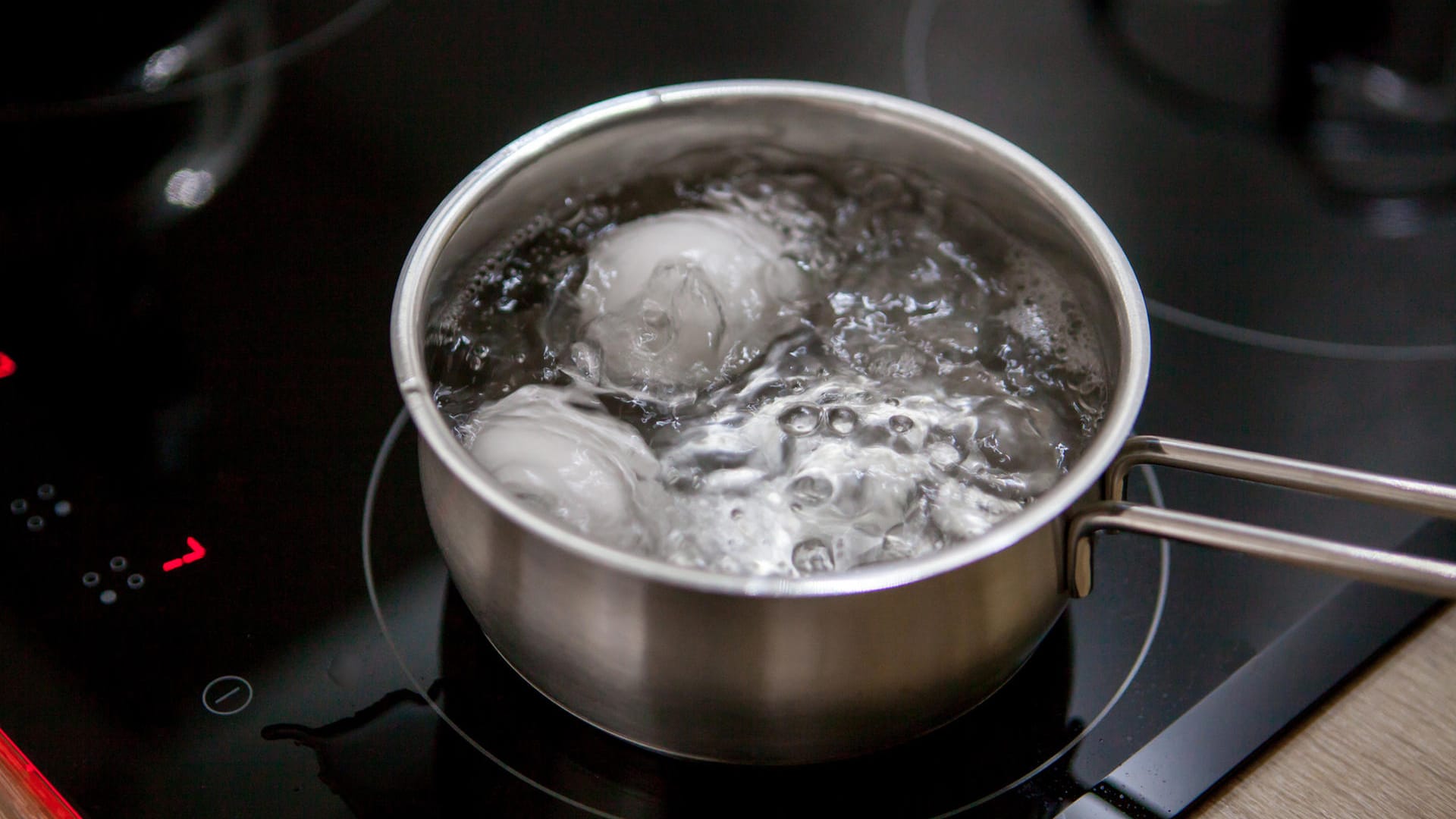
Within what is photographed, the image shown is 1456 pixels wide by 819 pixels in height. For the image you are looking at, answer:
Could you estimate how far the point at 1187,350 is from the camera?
0.76m

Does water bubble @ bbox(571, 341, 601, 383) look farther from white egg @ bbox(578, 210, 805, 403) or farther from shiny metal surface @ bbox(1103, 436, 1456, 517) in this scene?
shiny metal surface @ bbox(1103, 436, 1456, 517)

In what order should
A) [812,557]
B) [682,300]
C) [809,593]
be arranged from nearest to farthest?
[809,593] → [812,557] → [682,300]

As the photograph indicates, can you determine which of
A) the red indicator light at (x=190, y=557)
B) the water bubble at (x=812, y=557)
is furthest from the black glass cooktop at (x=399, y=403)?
the water bubble at (x=812, y=557)

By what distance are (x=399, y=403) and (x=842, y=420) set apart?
28 cm

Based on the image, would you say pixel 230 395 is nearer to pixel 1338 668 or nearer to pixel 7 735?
pixel 7 735

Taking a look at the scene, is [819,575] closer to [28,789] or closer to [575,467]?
[575,467]

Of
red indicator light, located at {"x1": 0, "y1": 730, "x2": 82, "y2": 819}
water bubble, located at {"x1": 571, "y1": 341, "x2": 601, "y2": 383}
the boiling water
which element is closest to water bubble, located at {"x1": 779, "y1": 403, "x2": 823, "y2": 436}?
the boiling water

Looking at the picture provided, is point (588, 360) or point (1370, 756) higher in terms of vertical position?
point (588, 360)

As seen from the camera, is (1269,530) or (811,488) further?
(811,488)

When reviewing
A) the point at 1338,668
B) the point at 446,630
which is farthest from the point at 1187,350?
the point at 446,630

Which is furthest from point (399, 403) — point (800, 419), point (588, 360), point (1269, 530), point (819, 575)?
point (1269, 530)

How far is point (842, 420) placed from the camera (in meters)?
0.63

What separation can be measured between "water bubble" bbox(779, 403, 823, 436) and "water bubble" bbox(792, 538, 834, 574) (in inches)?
3.4

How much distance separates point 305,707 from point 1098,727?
0.39m
